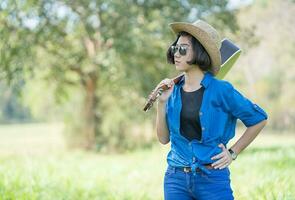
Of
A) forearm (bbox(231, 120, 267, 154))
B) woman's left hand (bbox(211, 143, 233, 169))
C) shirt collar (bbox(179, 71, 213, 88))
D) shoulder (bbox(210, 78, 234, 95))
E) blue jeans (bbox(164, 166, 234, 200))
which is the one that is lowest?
blue jeans (bbox(164, 166, 234, 200))

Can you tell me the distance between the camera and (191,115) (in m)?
3.87

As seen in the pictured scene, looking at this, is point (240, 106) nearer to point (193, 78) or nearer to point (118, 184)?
point (193, 78)

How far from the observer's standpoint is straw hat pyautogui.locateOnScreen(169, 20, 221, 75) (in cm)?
392

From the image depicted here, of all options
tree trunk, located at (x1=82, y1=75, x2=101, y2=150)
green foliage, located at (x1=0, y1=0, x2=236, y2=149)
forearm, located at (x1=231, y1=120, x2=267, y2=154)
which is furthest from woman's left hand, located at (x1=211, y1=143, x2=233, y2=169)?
tree trunk, located at (x1=82, y1=75, x2=101, y2=150)

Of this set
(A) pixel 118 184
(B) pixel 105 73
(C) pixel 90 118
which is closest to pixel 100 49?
(B) pixel 105 73

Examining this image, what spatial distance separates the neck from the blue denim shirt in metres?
0.05

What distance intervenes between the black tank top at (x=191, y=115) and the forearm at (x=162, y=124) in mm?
152

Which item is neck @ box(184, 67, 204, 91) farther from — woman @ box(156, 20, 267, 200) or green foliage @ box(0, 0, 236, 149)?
green foliage @ box(0, 0, 236, 149)

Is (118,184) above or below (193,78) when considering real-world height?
below

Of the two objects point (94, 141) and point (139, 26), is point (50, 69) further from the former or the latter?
point (139, 26)

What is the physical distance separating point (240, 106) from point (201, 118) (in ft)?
0.87

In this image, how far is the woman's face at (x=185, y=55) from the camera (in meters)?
3.95

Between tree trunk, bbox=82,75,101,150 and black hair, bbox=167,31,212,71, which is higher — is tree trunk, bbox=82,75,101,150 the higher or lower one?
the lower one

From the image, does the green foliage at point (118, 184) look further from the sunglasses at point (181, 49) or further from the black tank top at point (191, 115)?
the sunglasses at point (181, 49)
